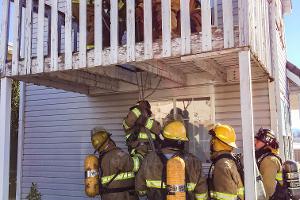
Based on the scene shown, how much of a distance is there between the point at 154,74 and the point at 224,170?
325cm

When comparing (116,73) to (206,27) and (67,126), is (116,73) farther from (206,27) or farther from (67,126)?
(67,126)

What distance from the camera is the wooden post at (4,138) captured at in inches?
243

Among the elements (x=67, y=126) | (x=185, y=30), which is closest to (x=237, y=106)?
(x=185, y=30)

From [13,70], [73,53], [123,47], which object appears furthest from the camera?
[13,70]

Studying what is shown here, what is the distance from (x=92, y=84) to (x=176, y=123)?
296cm

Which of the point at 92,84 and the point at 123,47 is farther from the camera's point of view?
the point at 92,84

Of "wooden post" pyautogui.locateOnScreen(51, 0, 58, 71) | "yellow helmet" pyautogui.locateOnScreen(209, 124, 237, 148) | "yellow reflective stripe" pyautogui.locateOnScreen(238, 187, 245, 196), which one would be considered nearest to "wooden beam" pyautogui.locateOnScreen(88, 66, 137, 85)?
"wooden post" pyautogui.locateOnScreen(51, 0, 58, 71)

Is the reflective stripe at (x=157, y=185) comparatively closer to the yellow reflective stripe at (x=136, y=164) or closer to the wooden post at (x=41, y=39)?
the yellow reflective stripe at (x=136, y=164)

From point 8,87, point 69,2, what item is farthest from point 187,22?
point 8,87

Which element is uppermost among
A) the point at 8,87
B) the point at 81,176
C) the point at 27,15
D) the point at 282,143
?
the point at 27,15

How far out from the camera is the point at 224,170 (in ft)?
14.6

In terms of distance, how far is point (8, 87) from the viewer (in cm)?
638

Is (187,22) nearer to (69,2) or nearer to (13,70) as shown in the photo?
(69,2)

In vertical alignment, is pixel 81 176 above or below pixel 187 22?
below
